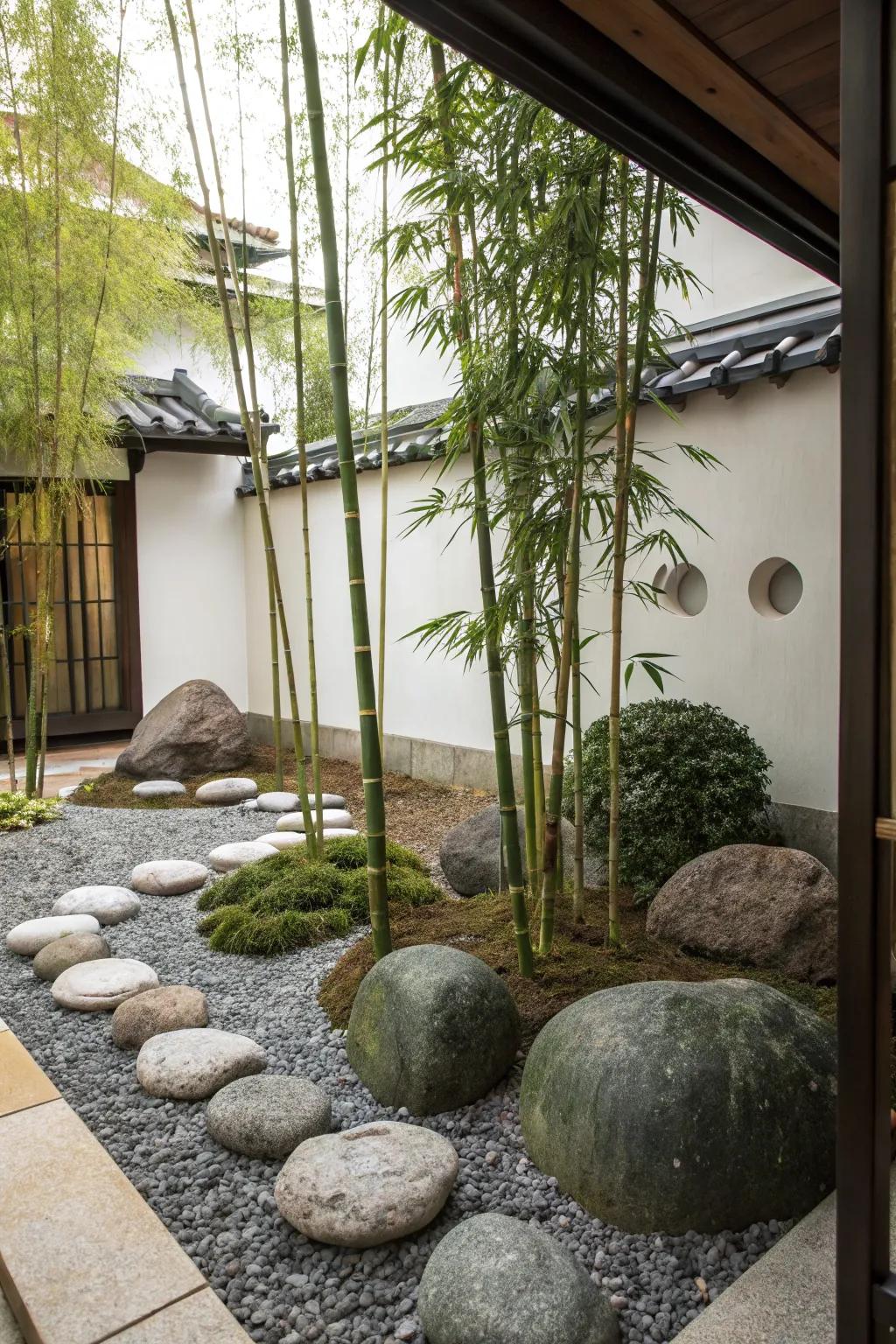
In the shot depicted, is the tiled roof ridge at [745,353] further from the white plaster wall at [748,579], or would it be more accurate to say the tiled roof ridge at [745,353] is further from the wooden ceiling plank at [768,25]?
the wooden ceiling plank at [768,25]

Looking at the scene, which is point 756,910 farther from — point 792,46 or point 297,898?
point 792,46

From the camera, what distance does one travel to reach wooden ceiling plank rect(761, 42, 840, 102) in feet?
6.13

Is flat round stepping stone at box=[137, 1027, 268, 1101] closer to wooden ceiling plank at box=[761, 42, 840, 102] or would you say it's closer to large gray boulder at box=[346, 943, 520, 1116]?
large gray boulder at box=[346, 943, 520, 1116]

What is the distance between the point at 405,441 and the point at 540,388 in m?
3.18

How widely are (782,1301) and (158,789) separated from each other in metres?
5.00

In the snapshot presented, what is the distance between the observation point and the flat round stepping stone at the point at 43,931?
134 inches

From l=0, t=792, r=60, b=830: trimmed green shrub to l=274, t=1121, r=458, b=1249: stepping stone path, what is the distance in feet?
12.1

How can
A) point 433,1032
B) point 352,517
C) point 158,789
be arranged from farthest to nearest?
point 158,789 → point 352,517 → point 433,1032

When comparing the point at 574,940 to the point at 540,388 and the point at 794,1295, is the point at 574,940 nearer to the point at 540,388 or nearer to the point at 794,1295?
the point at 794,1295

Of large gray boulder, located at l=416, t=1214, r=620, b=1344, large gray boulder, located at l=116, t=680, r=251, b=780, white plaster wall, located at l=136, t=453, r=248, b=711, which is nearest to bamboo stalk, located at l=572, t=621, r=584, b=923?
large gray boulder, located at l=416, t=1214, r=620, b=1344

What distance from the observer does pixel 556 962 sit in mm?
2854

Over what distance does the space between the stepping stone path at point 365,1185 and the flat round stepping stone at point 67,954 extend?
60.0 inches

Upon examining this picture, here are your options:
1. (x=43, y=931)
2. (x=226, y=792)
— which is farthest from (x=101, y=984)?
(x=226, y=792)

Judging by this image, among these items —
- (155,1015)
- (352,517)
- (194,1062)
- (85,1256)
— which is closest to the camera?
(85,1256)
